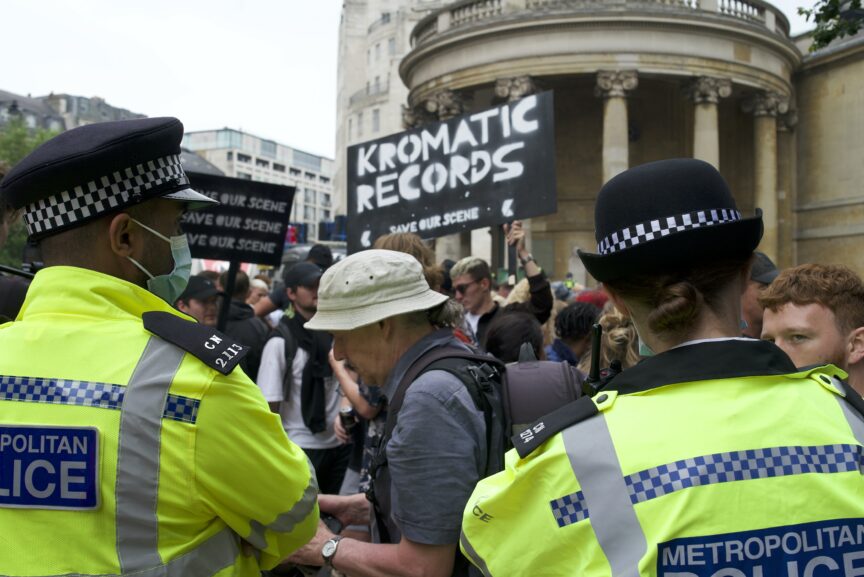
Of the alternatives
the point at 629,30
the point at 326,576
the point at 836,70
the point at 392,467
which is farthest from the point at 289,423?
the point at 836,70

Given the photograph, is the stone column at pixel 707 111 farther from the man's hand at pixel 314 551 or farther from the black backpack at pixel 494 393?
the man's hand at pixel 314 551

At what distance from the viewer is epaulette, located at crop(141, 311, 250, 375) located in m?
1.94

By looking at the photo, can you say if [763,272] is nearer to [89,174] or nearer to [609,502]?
[609,502]

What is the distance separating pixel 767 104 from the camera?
27.8m

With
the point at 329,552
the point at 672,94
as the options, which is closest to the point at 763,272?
the point at 329,552

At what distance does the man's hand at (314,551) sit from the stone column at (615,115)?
79.0ft

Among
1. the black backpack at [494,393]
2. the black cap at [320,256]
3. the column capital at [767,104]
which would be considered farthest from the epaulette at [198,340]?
the column capital at [767,104]

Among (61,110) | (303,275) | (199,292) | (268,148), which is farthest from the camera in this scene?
(268,148)

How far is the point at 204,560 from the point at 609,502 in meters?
1.04

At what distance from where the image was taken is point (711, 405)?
159cm

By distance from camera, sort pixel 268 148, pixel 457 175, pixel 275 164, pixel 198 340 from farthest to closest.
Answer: pixel 275 164 → pixel 268 148 → pixel 457 175 → pixel 198 340

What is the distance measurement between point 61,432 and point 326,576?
1.55 meters

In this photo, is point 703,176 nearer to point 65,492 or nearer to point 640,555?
point 640,555

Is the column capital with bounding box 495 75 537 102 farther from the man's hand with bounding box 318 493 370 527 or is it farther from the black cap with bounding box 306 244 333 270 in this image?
the man's hand with bounding box 318 493 370 527
